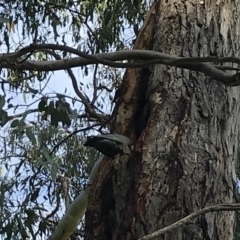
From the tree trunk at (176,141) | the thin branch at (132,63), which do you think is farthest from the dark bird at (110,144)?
the thin branch at (132,63)

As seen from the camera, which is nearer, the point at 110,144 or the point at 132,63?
the point at 132,63

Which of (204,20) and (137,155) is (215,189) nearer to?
(137,155)

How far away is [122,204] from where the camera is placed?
52.5 inches

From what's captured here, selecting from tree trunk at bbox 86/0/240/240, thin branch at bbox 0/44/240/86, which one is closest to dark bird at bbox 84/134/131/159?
tree trunk at bbox 86/0/240/240

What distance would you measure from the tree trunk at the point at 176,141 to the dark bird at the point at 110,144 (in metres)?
0.03

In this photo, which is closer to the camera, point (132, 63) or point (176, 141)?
point (132, 63)

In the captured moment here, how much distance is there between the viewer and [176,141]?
4.30 ft

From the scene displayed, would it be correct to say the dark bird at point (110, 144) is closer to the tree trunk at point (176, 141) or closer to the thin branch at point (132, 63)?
the tree trunk at point (176, 141)

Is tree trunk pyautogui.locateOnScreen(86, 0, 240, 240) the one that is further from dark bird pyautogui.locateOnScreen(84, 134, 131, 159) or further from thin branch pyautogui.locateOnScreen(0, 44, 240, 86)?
thin branch pyautogui.locateOnScreen(0, 44, 240, 86)

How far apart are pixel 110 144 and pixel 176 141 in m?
0.14

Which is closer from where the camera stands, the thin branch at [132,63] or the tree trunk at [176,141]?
the thin branch at [132,63]

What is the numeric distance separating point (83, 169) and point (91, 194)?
190 cm

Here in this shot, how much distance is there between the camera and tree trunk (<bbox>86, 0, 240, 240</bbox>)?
126 cm

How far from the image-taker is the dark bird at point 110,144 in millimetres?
1273
